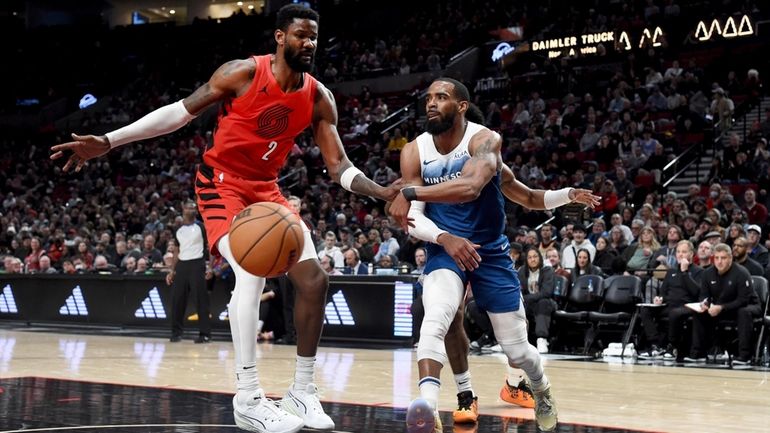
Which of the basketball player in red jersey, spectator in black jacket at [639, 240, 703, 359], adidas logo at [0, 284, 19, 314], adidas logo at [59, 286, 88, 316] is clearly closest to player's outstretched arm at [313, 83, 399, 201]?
the basketball player in red jersey

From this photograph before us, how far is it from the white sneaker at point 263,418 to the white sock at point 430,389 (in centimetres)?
62

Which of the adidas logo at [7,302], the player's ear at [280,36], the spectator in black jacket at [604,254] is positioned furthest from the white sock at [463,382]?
the adidas logo at [7,302]

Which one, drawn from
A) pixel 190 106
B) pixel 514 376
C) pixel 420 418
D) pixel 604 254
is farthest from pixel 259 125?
pixel 604 254

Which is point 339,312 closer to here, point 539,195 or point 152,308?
point 152,308

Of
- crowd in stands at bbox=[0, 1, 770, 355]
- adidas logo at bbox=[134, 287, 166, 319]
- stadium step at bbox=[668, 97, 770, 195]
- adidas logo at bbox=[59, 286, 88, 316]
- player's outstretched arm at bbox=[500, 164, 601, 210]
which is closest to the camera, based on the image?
player's outstretched arm at bbox=[500, 164, 601, 210]

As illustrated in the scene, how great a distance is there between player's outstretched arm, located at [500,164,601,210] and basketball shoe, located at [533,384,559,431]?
3.92 ft

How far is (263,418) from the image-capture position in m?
4.95

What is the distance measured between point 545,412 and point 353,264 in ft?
27.4

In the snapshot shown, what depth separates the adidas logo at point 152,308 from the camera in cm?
1573

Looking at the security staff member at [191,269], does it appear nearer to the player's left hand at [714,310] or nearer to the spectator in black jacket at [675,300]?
the spectator in black jacket at [675,300]

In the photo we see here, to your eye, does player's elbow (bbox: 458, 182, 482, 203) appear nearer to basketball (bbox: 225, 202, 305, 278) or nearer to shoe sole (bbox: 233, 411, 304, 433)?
basketball (bbox: 225, 202, 305, 278)

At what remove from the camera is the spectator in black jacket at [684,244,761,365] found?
1059 cm

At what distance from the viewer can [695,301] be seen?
1112cm

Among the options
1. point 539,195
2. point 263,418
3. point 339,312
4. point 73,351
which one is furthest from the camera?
point 339,312
